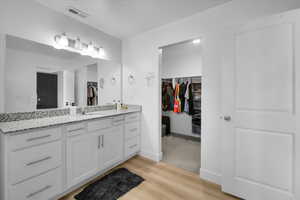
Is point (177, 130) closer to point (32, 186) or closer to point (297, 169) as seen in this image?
point (297, 169)

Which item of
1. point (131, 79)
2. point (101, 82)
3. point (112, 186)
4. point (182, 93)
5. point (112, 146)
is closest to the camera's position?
point (112, 186)

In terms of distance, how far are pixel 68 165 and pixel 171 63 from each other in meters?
3.47

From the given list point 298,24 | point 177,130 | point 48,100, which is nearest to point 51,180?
point 48,100

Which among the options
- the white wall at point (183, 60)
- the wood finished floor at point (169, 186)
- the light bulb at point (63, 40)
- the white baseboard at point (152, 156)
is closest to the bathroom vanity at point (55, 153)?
the wood finished floor at point (169, 186)

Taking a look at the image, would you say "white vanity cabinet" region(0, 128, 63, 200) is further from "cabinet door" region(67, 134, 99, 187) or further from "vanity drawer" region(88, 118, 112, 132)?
"vanity drawer" region(88, 118, 112, 132)

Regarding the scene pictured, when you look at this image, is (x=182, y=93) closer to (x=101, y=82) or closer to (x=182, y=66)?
(x=182, y=66)

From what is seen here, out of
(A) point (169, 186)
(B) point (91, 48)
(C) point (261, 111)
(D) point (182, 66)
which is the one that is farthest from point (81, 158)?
(D) point (182, 66)

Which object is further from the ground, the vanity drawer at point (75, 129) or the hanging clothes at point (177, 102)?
the hanging clothes at point (177, 102)

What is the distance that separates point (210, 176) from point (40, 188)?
2.05m

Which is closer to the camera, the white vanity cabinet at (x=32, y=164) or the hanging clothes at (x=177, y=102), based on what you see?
the white vanity cabinet at (x=32, y=164)

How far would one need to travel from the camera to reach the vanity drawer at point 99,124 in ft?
6.00

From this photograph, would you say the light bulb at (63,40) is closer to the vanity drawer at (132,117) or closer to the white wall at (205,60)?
the white wall at (205,60)

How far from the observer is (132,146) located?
2.54 m

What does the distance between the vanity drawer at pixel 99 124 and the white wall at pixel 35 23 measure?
954 mm
